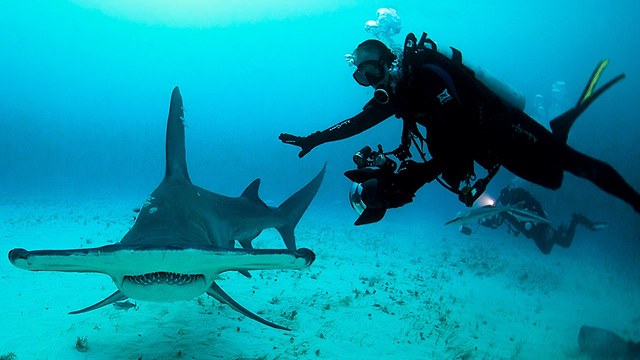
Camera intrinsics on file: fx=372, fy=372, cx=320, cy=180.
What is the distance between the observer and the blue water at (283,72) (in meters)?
53.6

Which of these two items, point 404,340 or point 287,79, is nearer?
point 404,340

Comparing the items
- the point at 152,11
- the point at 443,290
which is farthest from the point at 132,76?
the point at 443,290

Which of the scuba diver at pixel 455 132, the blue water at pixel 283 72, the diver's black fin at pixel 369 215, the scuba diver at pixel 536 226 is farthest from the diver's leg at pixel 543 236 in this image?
the diver's black fin at pixel 369 215

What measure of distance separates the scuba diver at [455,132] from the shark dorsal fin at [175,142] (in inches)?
107

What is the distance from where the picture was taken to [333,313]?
755 centimetres

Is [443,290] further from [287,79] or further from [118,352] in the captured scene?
[287,79]

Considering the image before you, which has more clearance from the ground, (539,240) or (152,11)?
(152,11)

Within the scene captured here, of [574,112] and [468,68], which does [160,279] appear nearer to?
[468,68]

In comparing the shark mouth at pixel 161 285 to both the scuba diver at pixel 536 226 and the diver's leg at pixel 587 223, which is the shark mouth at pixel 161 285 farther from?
the diver's leg at pixel 587 223

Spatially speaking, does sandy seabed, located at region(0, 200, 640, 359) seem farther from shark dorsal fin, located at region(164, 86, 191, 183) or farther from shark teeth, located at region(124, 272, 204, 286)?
shark dorsal fin, located at region(164, 86, 191, 183)

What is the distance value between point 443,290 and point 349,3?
82.0 metres

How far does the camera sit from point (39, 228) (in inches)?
632

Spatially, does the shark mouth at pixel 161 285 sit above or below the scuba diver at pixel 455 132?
below

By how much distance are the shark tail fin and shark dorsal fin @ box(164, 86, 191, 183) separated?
2.35 metres
